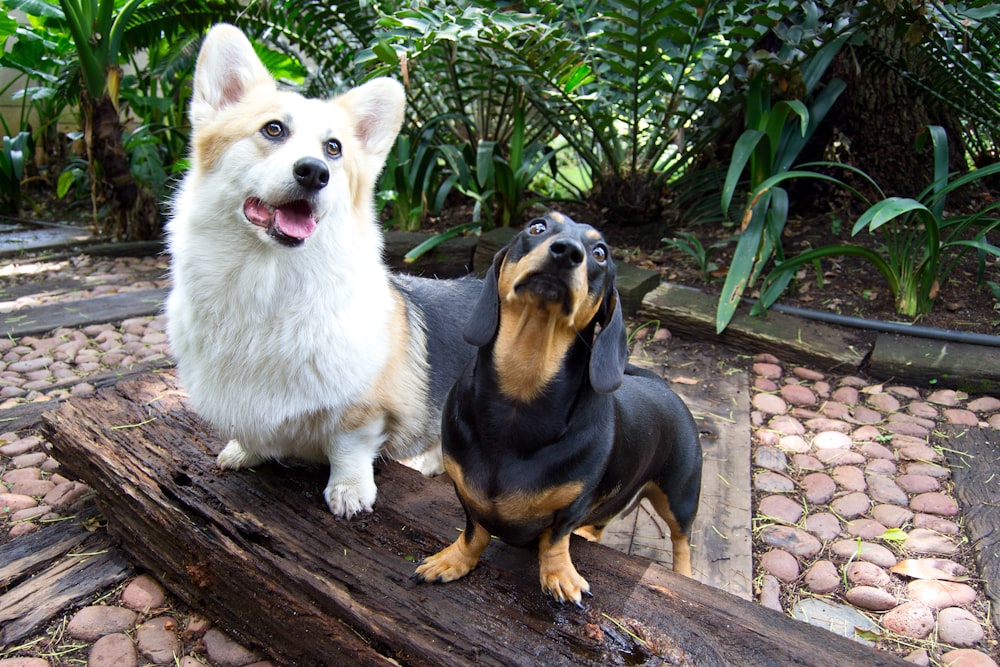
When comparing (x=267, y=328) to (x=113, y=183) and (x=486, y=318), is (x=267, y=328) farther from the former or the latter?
(x=113, y=183)

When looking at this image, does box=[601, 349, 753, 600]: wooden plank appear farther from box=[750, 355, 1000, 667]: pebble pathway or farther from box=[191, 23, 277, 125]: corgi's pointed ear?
box=[191, 23, 277, 125]: corgi's pointed ear

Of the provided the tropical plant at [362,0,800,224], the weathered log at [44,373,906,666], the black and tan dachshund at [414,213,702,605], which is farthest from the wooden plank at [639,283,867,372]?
the black and tan dachshund at [414,213,702,605]

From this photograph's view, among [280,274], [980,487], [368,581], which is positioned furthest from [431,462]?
[980,487]

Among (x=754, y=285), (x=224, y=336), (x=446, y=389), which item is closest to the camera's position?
(x=224, y=336)

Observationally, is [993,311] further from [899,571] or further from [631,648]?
[631,648]

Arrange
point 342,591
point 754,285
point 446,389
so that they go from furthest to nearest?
point 754,285, point 446,389, point 342,591

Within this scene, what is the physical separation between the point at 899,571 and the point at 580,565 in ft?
3.75

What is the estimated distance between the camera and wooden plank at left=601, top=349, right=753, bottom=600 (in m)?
2.25

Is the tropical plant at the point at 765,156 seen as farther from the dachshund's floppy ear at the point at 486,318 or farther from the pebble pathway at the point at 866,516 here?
the dachshund's floppy ear at the point at 486,318

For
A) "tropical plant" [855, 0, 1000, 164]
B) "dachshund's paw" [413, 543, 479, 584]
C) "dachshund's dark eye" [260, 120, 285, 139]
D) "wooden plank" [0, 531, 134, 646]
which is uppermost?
"tropical plant" [855, 0, 1000, 164]

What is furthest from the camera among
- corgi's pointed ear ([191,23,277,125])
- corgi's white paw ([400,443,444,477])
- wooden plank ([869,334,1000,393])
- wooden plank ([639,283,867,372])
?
wooden plank ([639,283,867,372])

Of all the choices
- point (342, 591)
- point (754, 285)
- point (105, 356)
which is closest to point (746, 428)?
point (754, 285)

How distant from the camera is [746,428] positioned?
307 centimetres

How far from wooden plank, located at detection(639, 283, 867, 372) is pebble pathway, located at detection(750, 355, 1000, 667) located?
12 centimetres
